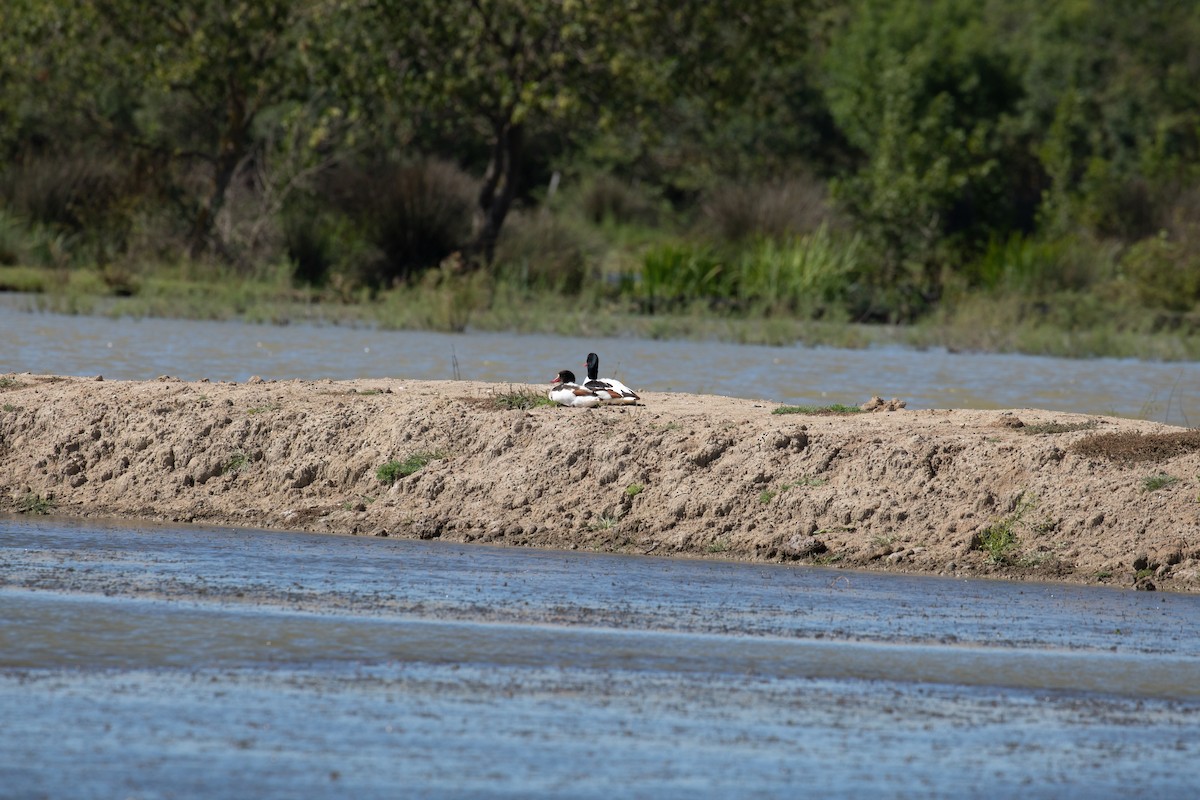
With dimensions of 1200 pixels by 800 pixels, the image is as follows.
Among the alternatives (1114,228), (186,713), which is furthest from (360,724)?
(1114,228)

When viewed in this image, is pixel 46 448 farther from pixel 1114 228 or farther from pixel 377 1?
pixel 1114 228

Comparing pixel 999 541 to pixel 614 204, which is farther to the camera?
pixel 614 204

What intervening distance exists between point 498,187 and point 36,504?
2257cm

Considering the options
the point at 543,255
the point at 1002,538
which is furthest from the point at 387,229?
the point at 1002,538

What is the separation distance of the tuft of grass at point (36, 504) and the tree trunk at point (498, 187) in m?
20.6

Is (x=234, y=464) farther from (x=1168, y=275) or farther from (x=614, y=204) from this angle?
(x=614, y=204)

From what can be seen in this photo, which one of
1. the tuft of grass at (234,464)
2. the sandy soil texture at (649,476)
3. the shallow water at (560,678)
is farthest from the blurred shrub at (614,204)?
the shallow water at (560,678)

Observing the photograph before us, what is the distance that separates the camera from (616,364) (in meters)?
20.8

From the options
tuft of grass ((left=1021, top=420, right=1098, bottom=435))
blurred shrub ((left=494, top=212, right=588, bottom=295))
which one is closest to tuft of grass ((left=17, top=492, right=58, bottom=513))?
tuft of grass ((left=1021, top=420, right=1098, bottom=435))

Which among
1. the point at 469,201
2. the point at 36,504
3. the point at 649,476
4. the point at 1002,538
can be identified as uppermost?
the point at 469,201

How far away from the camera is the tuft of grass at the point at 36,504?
478 inches

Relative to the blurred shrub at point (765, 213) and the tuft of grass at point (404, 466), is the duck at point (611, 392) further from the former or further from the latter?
the blurred shrub at point (765, 213)

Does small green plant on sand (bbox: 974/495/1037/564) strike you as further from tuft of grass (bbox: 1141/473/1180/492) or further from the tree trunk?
the tree trunk

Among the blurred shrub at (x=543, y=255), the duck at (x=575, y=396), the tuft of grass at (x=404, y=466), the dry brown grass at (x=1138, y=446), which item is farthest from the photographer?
the blurred shrub at (x=543, y=255)
